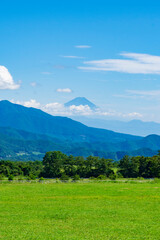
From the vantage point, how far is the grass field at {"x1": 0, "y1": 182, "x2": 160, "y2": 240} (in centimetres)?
2611

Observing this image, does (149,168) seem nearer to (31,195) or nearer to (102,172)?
(102,172)

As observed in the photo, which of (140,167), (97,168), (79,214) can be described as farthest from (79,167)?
(79,214)

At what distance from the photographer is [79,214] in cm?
3309

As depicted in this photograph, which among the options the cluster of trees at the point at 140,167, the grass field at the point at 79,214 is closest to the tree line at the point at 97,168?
the cluster of trees at the point at 140,167

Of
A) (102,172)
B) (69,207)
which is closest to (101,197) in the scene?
(69,207)

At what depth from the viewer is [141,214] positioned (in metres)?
33.6

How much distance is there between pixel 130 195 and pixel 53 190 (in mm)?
13143

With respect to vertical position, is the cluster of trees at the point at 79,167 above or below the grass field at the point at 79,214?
above

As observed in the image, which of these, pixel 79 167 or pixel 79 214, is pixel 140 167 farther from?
pixel 79 214

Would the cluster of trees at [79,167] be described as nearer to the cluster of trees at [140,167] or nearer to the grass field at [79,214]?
the cluster of trees at [140,167]

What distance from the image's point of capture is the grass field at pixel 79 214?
26109 mm

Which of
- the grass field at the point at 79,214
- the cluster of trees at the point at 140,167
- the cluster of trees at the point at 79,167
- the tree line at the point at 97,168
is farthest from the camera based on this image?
the cluster of trees at the point at 79,167

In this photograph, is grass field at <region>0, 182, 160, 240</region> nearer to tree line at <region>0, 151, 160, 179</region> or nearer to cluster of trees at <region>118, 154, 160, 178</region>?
tree line at <region>0, 151, 160, 179</region>

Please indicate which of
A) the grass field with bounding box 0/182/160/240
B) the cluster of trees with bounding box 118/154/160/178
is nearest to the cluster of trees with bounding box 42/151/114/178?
the cluster of trees with bounding box 118/154/160/178
